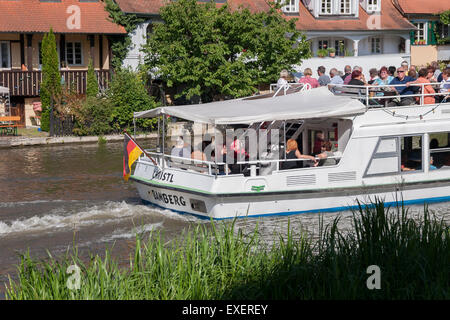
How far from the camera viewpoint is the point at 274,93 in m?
19.9

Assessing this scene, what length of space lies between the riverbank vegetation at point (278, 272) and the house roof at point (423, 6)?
4376 centimetres

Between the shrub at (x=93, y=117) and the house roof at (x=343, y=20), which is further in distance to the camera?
the house roof at (x=343, y=20)

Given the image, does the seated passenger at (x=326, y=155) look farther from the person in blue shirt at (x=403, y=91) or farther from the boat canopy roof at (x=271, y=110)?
the person in blue shirt at (x=403, y=91)

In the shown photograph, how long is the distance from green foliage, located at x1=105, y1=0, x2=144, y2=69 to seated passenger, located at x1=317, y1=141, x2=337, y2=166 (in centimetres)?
2501

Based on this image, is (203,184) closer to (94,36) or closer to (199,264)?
(199,264)

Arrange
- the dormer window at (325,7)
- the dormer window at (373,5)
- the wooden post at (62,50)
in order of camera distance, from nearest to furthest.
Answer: the wooden post at (62,50)
the dormer window at (325,7)
the dormer window at (373,5)

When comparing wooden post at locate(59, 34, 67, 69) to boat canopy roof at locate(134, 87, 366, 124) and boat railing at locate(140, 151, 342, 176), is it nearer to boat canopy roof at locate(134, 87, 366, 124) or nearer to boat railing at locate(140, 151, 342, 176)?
boat canopy roof at locate(134, 87, 366, 124)

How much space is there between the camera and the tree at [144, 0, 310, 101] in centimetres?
3538

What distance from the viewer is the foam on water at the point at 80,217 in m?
16.2

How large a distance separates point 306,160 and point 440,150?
3.35m

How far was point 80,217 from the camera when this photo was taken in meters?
17.1

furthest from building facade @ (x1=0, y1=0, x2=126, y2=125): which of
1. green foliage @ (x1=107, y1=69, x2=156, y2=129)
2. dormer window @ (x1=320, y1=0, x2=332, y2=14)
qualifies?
dormer window @ (x1=320, y1=0, x2=332, y2=14)

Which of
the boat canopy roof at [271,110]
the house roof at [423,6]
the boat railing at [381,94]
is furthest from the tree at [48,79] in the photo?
the house roof at [423,6]
